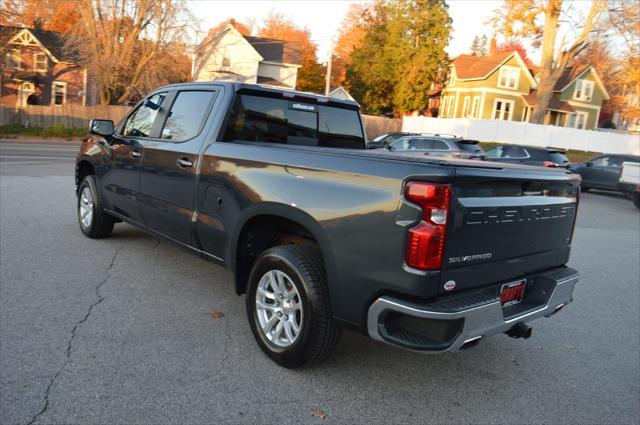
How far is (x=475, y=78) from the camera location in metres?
46.0

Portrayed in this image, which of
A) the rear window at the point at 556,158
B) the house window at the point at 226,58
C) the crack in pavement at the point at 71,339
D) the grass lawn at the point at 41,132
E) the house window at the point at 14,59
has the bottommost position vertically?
the crack in pavement at the point at 71,339

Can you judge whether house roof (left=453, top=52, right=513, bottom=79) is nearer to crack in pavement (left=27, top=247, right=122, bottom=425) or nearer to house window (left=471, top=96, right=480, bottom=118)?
house window (left=471, top=96, right=480, bottom=118)

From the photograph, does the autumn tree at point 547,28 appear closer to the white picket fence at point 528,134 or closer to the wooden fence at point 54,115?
the white picket fence at point 528,134

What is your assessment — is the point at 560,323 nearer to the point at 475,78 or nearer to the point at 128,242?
the point at 128,242

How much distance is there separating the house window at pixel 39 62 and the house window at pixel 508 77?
125 feet

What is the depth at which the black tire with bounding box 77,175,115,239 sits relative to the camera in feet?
20.9

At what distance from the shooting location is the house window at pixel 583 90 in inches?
1937

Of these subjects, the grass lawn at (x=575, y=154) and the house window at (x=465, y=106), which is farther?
the house window at (x=465, y=106)

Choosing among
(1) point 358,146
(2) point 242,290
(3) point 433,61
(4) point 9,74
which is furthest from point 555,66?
(4) point 9,74

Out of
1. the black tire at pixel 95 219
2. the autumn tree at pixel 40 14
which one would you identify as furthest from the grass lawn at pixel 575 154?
the black tire at pixel 95 219

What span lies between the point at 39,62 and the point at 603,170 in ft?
129

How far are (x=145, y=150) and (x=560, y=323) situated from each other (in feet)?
14.7

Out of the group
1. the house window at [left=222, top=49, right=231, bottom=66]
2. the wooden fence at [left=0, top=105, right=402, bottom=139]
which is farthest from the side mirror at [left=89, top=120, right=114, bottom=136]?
the house window at [left=222, top=49, right=231, bottom=66]

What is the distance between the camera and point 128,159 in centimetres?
556
